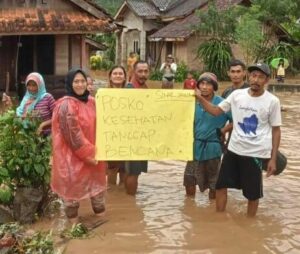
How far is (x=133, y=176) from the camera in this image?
6.88m

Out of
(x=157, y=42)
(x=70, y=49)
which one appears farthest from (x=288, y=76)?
(x=70, y=49)

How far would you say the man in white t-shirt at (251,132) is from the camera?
18.5ft

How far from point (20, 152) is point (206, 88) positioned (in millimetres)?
2083

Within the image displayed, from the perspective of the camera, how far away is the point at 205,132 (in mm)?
6520

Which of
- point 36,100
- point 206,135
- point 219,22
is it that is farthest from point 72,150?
point 219,22

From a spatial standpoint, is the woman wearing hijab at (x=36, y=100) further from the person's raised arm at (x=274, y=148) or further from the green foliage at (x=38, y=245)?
the person's raised arm at (x=274, y=148)

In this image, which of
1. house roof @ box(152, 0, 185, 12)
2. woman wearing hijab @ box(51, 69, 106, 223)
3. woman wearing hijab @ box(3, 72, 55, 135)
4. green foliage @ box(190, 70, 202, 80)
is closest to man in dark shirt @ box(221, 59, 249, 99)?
woman wearing hijab @ box(51, 69, 106, 223)

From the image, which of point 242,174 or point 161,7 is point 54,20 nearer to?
point 242,174

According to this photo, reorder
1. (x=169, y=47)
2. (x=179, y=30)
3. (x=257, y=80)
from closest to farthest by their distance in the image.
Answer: (x=257, y=80) < (x=179, y=30) < (x=169, y=47)

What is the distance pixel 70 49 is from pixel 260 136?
1168 centimetres

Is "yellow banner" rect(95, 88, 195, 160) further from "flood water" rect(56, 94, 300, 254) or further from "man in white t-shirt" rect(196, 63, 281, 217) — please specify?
"flood water" rect(56, 94, 300, 254)

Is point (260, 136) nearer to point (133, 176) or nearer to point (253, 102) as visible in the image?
point (253, 102)

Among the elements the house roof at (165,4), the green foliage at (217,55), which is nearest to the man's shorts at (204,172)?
the green foliage at (217,55)

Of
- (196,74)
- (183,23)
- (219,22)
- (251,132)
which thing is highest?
(183,23)
